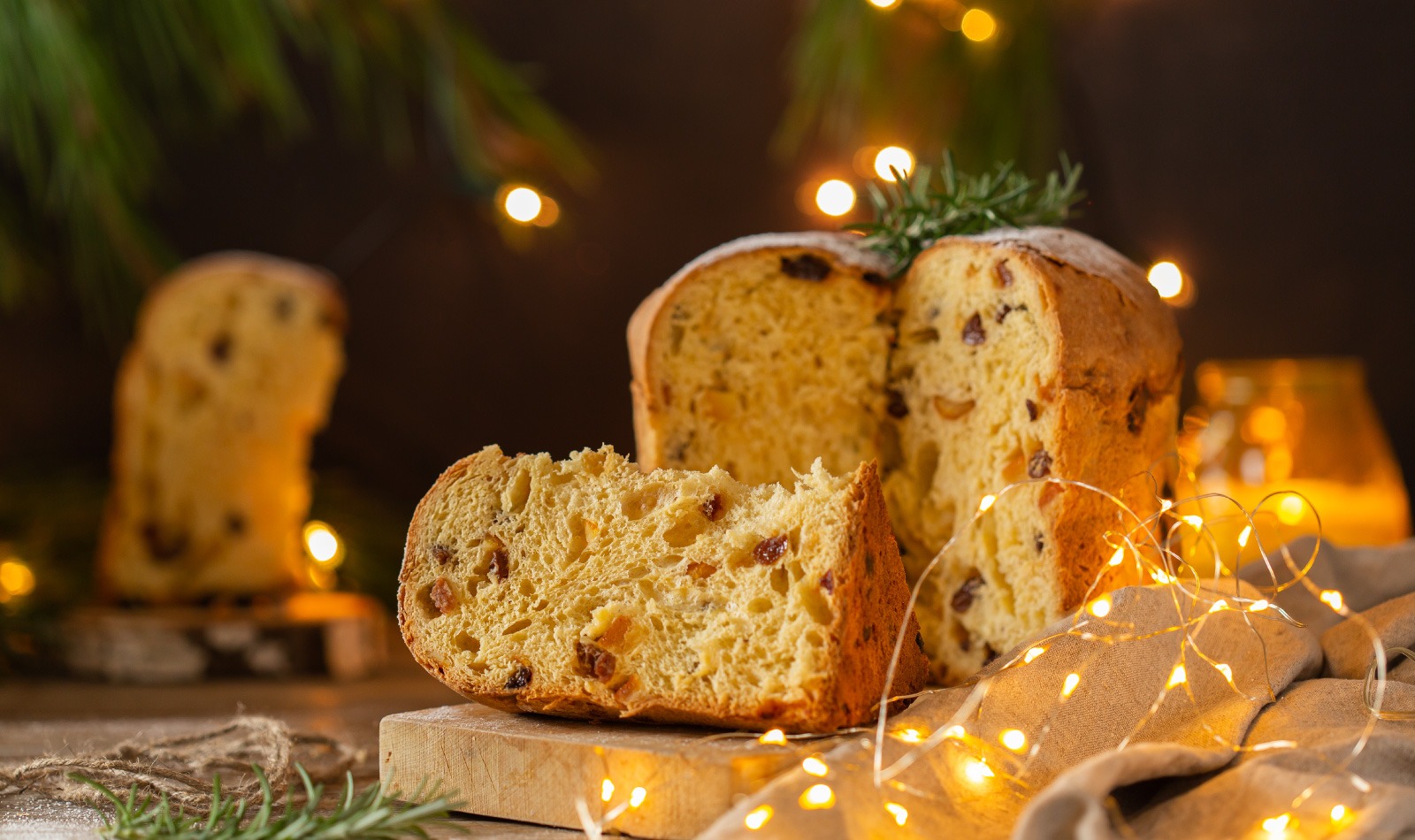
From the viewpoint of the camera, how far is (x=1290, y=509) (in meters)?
2.42

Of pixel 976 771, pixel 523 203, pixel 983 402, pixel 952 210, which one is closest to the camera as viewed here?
pixel 976 771

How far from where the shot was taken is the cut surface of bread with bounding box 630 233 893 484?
5.64 ft

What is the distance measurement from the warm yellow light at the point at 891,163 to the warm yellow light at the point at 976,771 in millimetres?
923

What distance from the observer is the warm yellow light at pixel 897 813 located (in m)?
1.14

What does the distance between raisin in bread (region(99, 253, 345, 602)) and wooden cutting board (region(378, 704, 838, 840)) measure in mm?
1446

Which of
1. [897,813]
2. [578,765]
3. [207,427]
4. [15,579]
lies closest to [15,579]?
[15,579]

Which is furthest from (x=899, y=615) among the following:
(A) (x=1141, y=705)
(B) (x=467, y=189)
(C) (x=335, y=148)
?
(C) (x=335, y=148)

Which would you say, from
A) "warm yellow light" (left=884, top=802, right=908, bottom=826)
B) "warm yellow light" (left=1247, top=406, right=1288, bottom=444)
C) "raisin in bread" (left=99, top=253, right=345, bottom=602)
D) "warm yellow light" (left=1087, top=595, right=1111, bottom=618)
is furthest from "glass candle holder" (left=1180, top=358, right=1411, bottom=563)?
"raisin in bread" (left=99, top=253, right=345, bottom=602)

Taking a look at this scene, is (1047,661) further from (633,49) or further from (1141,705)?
(633,49)

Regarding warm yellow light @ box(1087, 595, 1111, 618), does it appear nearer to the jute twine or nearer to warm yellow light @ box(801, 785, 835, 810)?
warm yellow light @ box(801, 785, 835, 810)

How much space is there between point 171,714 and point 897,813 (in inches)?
56.3

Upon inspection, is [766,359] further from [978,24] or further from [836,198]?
[978,24]

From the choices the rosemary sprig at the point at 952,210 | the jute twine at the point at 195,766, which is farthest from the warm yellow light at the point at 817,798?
the rosemary sprig at the point at 952,210

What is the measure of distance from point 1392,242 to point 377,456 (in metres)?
2.78
